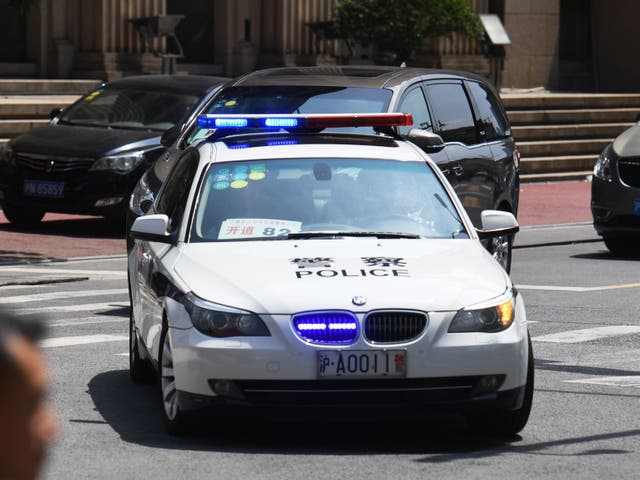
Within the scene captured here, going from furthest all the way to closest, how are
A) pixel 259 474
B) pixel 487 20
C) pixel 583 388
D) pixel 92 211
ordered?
pixel 487 20, pixel 92 211, pixel 583 388, pixel 259 474

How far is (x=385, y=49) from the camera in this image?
1038 inches

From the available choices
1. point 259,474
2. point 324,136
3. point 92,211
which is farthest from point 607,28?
point 259,474

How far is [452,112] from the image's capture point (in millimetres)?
12250

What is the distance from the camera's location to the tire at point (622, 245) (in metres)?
17.0

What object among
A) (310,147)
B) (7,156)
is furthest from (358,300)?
(7,156)

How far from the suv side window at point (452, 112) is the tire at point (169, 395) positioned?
552 cm

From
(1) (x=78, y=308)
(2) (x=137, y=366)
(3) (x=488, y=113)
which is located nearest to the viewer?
(2) (x=137, y=366)

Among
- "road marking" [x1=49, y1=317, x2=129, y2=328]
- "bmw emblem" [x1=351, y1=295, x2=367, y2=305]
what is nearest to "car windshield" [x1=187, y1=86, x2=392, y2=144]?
"road marking" [x1=49, y1=317, x2=129, y2=328]

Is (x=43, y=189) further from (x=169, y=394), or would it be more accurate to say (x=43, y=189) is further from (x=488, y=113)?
(x=169, y=394)

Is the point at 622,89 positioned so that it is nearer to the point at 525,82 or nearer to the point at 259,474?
the point at 525,82

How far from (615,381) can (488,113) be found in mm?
4927

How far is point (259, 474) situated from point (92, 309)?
570cm

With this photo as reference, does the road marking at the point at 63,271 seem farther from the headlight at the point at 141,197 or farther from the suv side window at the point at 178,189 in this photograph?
the suv side window at the point at 178,189

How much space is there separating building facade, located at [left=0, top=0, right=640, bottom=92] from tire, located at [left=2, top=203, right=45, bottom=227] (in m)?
6.40
